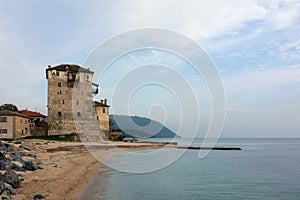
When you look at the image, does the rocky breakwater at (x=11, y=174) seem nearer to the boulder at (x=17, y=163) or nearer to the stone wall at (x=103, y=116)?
the boulder at (x=17, y=163)

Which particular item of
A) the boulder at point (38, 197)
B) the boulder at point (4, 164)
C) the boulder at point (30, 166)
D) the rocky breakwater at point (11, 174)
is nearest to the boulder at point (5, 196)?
the rocky breakwater at point (11, 174)

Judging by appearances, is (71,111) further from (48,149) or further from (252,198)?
(252,198)

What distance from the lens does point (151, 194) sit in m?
21.5

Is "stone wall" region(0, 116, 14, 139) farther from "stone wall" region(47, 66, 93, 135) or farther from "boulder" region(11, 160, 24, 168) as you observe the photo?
"boulder" region(11, 160, 24, 168)

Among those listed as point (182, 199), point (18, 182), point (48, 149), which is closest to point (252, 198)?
point (182, 199)

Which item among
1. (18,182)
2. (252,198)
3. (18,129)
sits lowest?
(252,198)

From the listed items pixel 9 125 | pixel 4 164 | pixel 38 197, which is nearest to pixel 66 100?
pixel 9 125

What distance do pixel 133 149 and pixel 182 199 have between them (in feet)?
153

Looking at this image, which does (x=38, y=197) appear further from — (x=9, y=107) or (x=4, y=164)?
(x=9, y=107)

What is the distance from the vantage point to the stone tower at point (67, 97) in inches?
2544

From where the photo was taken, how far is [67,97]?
217 feet

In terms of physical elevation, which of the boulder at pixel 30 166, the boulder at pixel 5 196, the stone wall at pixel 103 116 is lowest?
the boulder at pixel 5 196

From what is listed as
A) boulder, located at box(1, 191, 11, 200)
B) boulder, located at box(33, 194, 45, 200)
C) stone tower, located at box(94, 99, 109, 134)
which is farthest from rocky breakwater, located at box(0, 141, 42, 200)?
stone tower, located at box(94, 99, 109, 134)

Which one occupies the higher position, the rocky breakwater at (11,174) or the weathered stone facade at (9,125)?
the weathered stone facade at (9,125)
